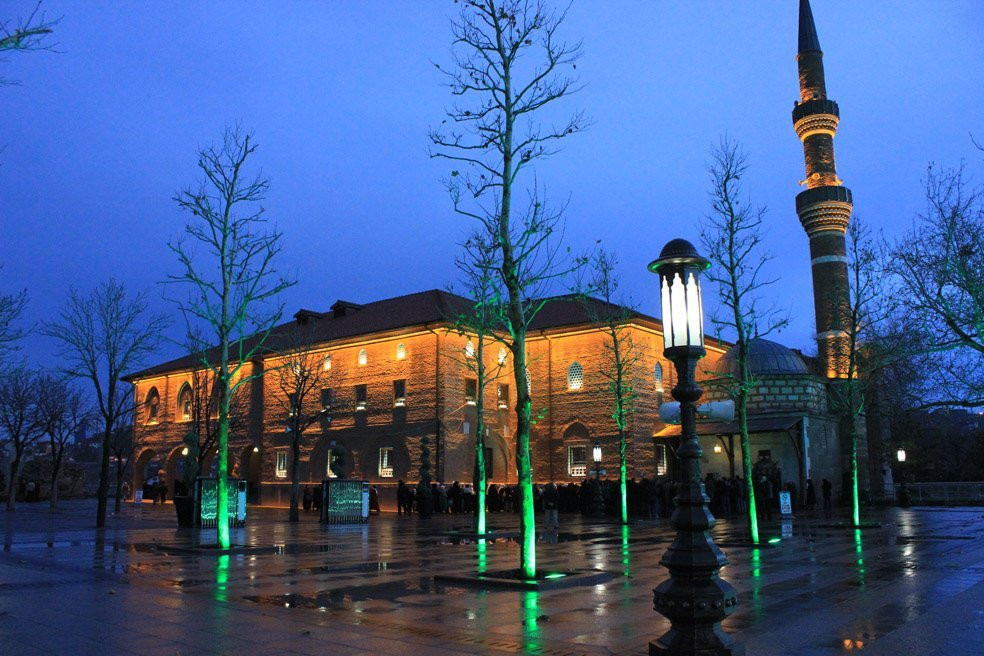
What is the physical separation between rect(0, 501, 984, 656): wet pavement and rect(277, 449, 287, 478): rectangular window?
27.1 m

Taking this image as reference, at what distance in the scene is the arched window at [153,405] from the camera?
184 ft

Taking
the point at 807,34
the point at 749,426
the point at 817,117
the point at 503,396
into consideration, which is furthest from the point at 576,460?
the point at 807,34

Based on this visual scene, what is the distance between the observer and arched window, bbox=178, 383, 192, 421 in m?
53.0

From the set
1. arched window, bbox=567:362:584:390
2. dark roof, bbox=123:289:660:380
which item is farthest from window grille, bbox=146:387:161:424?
arched window, bbox=567:362:584:390

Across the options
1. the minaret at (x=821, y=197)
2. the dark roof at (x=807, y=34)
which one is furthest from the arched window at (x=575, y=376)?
the dark roof at (x=807, y=34)

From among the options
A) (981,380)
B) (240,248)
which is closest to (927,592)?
(981,380)

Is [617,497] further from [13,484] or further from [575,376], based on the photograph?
[13,484]

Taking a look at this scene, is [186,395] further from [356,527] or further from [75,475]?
[356,527]

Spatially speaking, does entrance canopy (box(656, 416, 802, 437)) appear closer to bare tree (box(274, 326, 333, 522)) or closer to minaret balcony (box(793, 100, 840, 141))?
bare tree (box(274, 326, 333, 522))

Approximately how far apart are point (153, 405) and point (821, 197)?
150ft

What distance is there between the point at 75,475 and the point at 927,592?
2730 inches

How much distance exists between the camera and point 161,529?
2497 cm

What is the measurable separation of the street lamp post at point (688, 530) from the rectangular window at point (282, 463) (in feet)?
137

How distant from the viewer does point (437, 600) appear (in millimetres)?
10000
